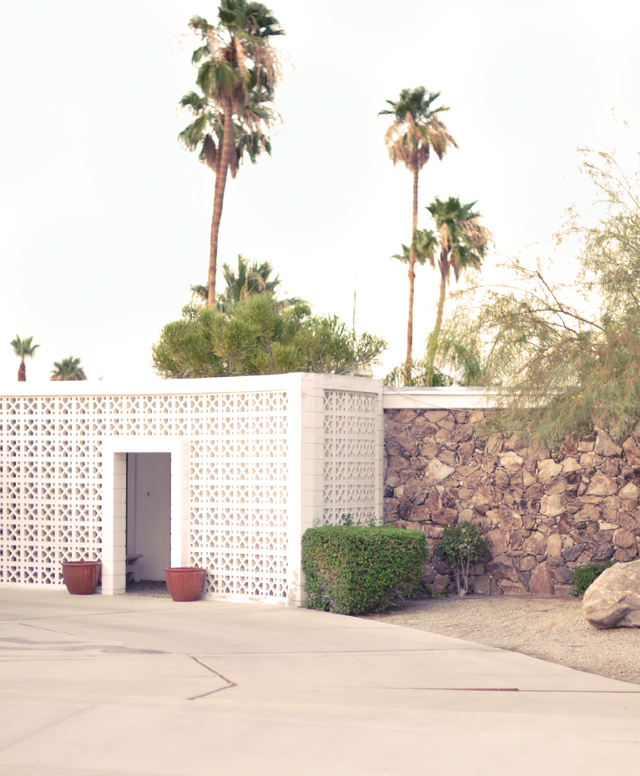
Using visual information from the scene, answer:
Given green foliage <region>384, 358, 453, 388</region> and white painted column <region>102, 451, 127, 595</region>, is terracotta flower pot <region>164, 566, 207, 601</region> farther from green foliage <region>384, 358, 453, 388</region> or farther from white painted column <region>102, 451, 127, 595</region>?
green foliage <region>384, 358, 453, 388</region>

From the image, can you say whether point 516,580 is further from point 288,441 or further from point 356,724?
point 356,724

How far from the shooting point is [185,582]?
13.0 m

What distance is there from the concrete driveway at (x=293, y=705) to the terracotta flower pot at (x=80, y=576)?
2705 mm

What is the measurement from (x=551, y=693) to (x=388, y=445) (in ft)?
22.7

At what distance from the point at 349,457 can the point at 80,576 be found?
4266mm

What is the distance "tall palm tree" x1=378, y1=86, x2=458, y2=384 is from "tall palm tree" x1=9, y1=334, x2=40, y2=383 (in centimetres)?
2434

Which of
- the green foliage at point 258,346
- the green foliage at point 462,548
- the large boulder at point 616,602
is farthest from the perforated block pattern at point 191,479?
the large boulder at point 616,602

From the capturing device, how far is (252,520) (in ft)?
42.5

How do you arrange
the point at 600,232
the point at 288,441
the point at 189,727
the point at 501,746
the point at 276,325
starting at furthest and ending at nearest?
the point at 276,325, the point at 288,441, the point at 600,232, the point at 189,727, the point at 501,746

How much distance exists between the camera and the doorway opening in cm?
1614

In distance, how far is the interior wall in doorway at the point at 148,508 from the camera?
16.2 metres

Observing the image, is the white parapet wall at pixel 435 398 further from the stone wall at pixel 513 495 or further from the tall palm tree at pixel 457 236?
the tall palm tree at pixel 457 236

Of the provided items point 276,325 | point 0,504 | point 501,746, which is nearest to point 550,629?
point 501,746

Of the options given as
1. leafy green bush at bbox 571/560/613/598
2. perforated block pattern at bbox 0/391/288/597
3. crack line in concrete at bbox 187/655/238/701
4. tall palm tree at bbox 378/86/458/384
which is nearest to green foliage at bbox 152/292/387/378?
perforated block pattern at bbox 0/391/288/597
